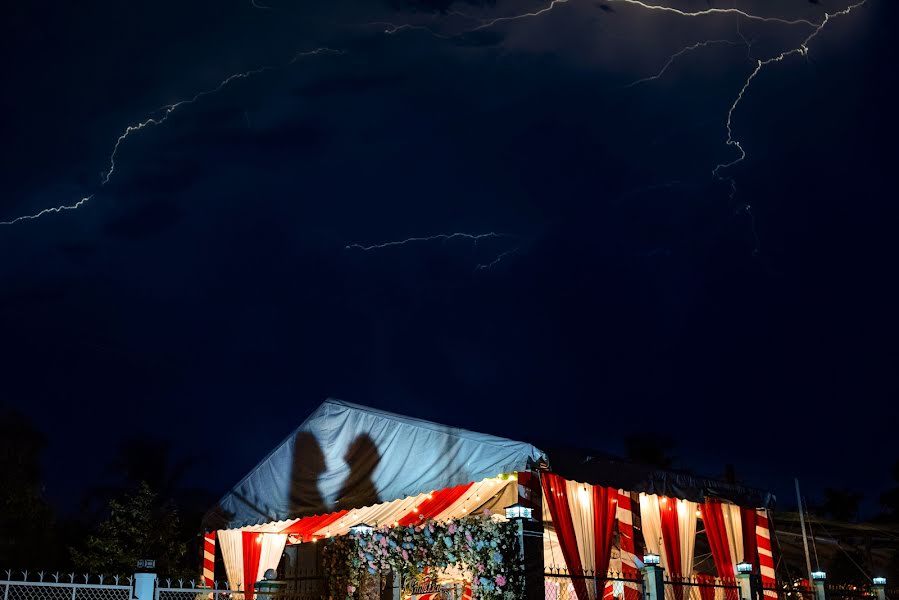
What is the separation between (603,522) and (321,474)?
3.90 metres

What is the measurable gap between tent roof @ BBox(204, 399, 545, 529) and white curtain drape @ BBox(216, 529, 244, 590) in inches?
27.5

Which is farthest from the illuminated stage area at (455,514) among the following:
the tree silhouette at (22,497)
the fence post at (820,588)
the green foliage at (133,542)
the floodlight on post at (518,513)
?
the tree silhouette at (22,497)

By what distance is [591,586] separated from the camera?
9.98m

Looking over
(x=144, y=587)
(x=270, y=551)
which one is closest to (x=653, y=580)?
(x=144, y=587)

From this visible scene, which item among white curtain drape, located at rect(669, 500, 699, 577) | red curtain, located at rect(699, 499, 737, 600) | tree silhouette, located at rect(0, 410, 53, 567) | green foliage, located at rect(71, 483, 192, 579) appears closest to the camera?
white curtain drape, located at rect(669, 500, 699, 577)

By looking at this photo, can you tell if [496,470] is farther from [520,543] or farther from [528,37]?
[528,37]

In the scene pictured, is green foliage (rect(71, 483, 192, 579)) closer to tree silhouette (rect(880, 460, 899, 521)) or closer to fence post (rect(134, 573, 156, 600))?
fence post (rect(134, 573, 156, 600))

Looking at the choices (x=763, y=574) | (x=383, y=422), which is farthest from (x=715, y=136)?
(x=383, y=422)

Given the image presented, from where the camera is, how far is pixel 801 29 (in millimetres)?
26297

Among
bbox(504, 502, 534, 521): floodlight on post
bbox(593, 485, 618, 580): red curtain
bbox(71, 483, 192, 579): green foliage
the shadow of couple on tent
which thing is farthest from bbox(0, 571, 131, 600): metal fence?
bbox(593, 485, 618, 580): red curtain

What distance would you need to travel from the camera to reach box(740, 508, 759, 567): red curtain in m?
12.1

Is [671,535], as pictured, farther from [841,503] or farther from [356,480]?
[841,503]

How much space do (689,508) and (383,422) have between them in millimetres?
4462

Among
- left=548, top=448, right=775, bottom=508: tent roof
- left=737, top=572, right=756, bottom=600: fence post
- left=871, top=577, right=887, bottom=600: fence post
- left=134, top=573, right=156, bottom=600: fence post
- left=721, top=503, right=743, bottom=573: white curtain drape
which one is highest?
left=548, top=448, right=775, bottom=508: tent roof
